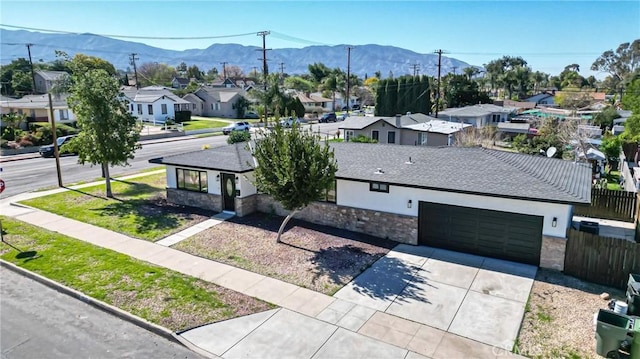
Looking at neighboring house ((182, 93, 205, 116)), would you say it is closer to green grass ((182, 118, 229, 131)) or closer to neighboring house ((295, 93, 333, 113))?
green grass ((182, 118, 229, 131))

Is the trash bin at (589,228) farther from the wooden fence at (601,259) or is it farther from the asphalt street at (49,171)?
the asphalt street at (49,171)

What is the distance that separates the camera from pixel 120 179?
2853 cm

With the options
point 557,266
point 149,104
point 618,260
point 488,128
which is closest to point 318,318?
point 557,266

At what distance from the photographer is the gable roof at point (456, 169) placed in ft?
48.7

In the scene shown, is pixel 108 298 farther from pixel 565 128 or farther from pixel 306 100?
pixel 306 100

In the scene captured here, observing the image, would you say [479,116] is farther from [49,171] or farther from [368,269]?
[49,171]

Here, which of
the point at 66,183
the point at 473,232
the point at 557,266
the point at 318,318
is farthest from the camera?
the point at 66,183

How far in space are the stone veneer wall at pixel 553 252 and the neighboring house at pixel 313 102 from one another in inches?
2813

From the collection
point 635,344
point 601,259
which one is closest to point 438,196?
point 601,259

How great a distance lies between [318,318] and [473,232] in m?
7.41

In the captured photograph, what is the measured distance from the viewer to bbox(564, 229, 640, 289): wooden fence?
1290 centimetres

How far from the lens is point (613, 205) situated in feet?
65.9

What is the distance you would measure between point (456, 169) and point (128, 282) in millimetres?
12996

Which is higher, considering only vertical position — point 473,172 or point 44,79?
point 44,79
